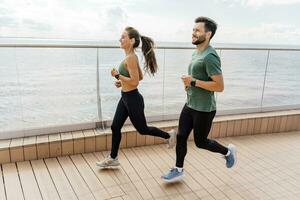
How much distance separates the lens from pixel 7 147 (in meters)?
2.92

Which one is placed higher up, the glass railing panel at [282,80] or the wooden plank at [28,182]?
the glass railing panel at [282,80]

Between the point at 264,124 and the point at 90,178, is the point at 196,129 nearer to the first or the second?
the point at 90,178

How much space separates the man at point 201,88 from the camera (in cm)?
229

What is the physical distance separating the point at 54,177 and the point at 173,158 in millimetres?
1307

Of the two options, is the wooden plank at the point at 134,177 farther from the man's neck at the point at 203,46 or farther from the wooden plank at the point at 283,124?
the wooden plank at the point at 283,124

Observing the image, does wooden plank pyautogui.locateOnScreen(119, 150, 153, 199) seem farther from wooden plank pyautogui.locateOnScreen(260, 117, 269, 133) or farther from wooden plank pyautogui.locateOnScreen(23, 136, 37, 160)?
wooden plank pyautogui.locateOnScreen(260, 117, 269, 133)

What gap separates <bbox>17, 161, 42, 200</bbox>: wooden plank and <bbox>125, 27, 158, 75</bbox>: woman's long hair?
4.85 feet

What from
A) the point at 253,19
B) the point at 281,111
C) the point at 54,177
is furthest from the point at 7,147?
the point at 253,19

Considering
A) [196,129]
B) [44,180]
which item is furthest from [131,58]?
[44,180]

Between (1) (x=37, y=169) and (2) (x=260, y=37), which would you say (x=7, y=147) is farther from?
(2) (x=260, y=37)

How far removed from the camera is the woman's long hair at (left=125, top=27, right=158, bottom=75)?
263 centimetres

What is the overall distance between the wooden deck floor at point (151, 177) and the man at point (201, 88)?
250mm

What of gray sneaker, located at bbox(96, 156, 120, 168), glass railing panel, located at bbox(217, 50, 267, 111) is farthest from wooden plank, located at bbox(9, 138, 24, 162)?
glass railing panel, located at bbox(217, 50, 267, 111)

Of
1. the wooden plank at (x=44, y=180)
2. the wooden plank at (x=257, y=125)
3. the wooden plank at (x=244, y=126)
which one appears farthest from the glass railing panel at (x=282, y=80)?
the wooden plank at (x=44, y=180)
